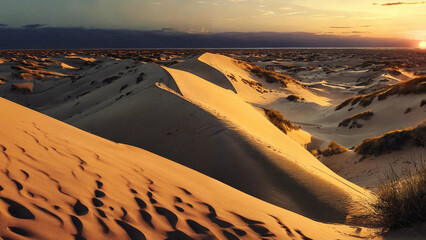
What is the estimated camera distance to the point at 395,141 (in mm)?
9320

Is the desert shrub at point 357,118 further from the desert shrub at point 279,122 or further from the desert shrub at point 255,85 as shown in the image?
the desert shrub at point 255,85

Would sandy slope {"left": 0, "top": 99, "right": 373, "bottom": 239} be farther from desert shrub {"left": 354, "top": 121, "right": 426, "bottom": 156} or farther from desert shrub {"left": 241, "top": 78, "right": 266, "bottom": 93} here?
desert shrub {"left": 241, "top": 78, "right": 266, "bottom": 93}

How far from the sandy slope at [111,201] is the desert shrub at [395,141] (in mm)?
6177

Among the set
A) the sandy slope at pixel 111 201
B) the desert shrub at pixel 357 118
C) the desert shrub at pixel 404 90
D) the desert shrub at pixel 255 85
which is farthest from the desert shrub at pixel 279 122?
the desert shrub at pixel 255 85

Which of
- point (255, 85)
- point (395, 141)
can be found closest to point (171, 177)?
point (395, 141)

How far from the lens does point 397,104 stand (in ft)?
47.6

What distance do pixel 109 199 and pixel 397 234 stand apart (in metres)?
3.01

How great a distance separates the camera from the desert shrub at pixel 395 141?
892 cm

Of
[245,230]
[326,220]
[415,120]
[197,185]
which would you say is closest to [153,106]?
[197,185]

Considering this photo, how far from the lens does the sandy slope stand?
255 cm

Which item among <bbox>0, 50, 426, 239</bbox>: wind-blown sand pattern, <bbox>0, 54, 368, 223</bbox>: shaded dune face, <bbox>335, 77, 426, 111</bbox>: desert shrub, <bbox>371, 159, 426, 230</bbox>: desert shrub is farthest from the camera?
<bbox>335, 77, 426, 111</bbox>: desert shrub

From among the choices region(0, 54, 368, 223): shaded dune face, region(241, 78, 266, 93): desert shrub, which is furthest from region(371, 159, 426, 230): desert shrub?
region(241, 78, 266, 93): desert shrub

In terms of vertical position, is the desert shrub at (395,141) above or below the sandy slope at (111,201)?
below

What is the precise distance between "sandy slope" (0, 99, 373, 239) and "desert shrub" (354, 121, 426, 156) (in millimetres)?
6177
